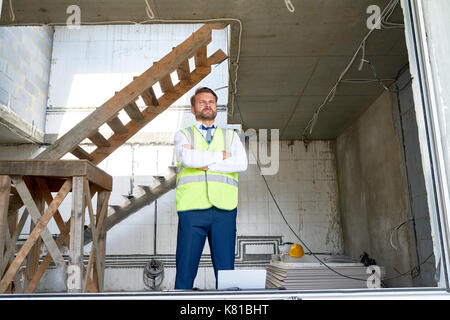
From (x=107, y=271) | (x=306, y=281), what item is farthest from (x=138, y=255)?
(x=306, y=281)

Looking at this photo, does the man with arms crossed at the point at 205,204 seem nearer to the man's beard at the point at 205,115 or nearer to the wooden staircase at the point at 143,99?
the man's beard at the point at 205,115

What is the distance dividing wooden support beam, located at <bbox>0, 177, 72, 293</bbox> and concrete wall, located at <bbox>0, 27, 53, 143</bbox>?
165 inches

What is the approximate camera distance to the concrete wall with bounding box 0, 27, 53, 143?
7.57 meters

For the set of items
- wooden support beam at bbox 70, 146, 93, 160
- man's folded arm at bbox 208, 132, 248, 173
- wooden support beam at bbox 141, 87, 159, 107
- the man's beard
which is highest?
wooden support beam at bbox 141, 87, 159, 107

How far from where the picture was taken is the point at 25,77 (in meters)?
8.38

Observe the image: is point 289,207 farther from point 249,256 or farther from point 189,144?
point 189,144

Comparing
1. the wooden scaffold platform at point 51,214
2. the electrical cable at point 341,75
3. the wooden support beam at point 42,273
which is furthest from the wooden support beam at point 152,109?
the wooden scaffold platform at point 51,214

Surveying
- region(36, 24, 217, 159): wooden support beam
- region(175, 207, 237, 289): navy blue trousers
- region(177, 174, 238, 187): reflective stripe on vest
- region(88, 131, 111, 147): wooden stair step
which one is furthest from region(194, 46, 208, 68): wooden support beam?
region(175, 207, 237, 289): navy blue trousers

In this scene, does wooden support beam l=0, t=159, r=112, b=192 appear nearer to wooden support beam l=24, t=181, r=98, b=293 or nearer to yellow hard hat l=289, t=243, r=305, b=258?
wooden support beam l=24, t=181, r=98, b=293

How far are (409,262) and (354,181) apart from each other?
2.65 m

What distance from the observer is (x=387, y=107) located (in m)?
6.44

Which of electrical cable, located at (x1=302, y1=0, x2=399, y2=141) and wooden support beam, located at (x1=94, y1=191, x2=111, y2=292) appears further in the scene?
wooden support beam, located at (x1=94, y1=191, x2=111, y2=292)

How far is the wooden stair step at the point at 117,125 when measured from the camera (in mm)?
5753

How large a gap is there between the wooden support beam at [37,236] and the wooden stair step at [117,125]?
6.95 ft
